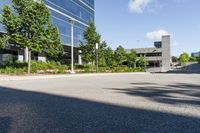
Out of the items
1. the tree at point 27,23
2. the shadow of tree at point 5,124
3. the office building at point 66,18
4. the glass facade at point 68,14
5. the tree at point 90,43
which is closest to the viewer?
the shadow of tree at point 5,124

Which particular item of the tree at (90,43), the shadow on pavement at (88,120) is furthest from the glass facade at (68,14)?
the shadow on pavement at (88,120)

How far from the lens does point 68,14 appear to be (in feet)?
168

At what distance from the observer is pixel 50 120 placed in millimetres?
5656

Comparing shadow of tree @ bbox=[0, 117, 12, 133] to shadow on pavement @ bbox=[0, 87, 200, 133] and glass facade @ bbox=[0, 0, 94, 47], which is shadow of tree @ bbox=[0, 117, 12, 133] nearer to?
shadow on pavement @ bbox=[0, 87, 200, 133]

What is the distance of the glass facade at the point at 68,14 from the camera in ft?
152

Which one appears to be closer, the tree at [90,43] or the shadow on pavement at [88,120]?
the shadow on pavement at [88,120]

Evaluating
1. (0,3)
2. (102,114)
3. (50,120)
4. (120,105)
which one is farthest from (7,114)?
(0,3)

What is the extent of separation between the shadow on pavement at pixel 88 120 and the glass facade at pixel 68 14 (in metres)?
38.6

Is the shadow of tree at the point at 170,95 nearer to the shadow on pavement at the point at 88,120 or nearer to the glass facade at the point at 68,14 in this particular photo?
the shadow on pavement at the point at 88,120

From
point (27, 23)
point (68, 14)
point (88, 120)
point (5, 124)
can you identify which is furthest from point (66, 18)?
point (5, 124)

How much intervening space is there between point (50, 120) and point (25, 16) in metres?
22.1

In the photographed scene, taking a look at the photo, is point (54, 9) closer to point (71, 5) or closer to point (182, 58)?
point (71, 5)

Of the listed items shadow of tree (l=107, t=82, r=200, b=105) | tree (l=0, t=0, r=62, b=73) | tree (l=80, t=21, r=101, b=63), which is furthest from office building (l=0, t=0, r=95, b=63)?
shadow of tree (l=107, t=82, r=200, b=105)

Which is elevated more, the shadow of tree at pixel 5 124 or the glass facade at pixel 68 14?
the glass facade at pixel 68 14
